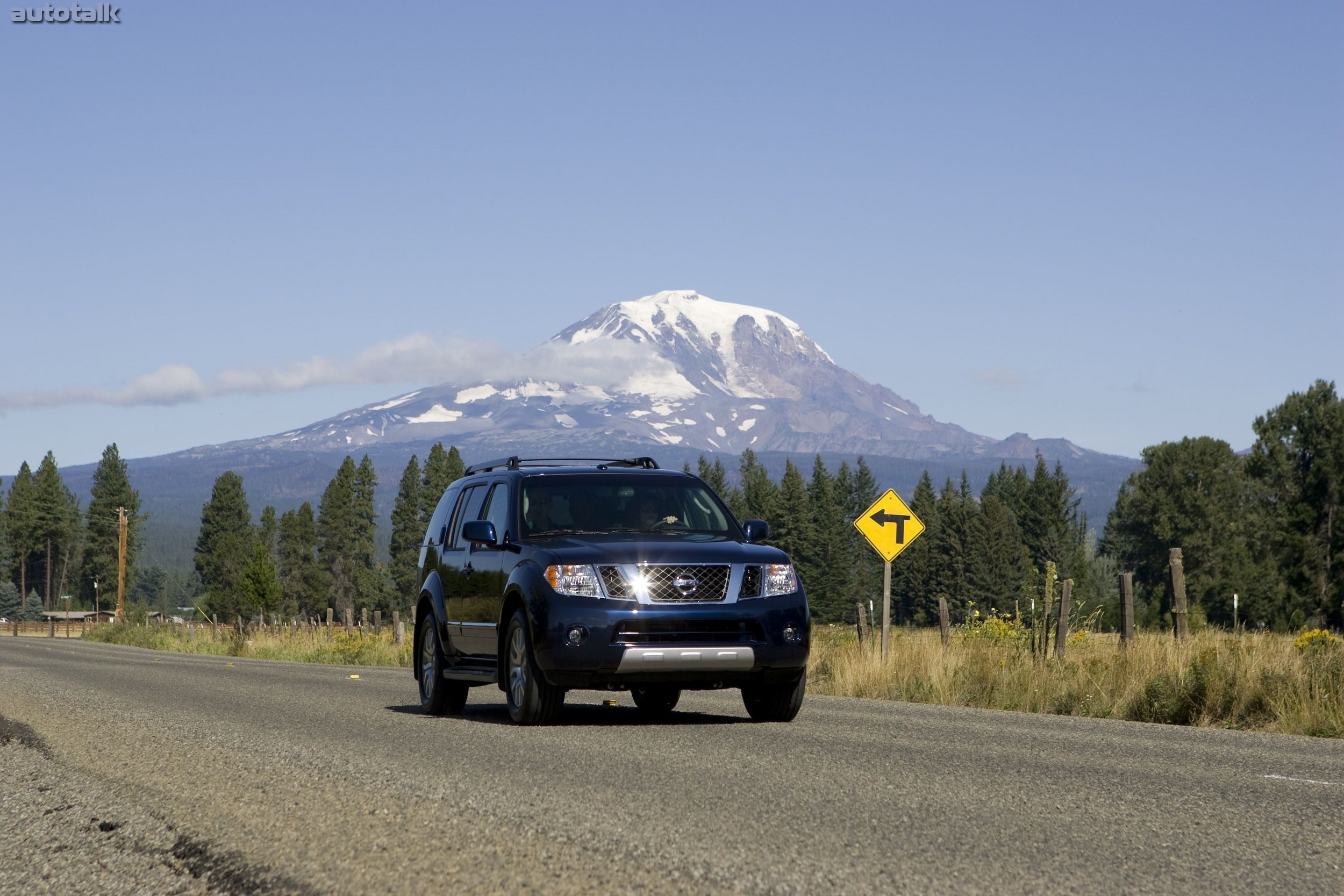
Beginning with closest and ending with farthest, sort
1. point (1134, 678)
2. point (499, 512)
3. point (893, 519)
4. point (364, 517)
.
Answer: point (499, 512), point (1134, 678), point (893, 519), point (364, 517)

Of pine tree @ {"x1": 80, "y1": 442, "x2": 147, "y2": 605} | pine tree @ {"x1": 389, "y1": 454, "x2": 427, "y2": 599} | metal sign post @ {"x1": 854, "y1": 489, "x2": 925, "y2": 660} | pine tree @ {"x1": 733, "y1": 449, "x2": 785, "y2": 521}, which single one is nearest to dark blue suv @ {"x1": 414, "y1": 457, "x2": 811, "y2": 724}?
metal sign post @ {"x1": 854, "y1": 489, "x2": 925, "y2": 660}

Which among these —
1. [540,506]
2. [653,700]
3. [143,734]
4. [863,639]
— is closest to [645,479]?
[540,506]

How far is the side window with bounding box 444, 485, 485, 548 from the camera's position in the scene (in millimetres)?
13258

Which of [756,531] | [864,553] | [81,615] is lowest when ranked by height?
[81,615]

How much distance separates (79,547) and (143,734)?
18091 cm

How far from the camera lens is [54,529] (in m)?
Answer: 174

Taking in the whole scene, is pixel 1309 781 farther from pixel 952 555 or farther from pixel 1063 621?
pixel 952 555

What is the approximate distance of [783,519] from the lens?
146250mm

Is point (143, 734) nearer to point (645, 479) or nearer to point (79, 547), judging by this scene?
point (645, 479)

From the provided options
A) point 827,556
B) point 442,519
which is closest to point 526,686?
point 442,519

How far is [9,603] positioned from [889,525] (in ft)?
526

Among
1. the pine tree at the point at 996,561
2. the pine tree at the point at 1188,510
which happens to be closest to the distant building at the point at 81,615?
the pine tree at the point at 996,561

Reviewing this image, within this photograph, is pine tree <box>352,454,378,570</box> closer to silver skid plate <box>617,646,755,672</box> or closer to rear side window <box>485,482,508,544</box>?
rear side window <box>485,482,508,544</box>

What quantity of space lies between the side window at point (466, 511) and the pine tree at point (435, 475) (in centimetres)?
13572
